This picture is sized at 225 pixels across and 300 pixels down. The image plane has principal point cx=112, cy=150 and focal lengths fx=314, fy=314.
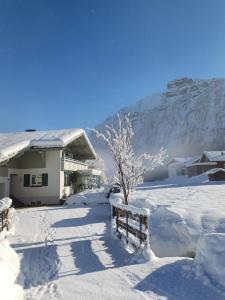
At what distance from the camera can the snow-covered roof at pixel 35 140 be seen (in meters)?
22.8

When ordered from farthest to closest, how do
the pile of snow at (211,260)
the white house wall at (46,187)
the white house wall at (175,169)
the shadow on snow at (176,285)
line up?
1. the white house wall at (175,169)
2. the white house wall at (46,187)
3. the pile of snow at (211,260)
4. the shadow on snow at (176,285)

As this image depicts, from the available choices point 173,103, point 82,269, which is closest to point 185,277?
point 82,269

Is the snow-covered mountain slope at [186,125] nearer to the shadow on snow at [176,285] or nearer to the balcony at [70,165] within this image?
the balcony at [70,165]

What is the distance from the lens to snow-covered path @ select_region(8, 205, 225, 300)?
5972 millimetres

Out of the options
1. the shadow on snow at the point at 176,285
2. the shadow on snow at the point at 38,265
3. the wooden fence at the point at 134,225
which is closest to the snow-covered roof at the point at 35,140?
the wooden fence at the point at 134,225

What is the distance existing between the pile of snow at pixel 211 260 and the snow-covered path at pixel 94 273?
0.29 m

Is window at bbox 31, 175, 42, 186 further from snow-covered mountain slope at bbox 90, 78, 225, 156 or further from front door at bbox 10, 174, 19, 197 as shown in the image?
snow-covered mountain slope at bbox 90, 78, 225, 156

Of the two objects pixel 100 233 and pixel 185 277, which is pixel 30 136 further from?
pixel 185 277

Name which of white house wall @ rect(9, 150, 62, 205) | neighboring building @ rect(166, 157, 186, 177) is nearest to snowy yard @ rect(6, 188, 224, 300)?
white house wall @ rect(9, 150, 62, 205)

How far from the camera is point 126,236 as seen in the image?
10.5 metres

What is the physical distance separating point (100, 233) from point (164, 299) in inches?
302

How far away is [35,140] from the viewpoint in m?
26.9

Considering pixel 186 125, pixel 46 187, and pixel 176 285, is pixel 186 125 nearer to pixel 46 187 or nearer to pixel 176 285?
pixel 46 187

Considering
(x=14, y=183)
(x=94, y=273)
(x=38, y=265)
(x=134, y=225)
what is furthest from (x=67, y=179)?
(x=94, y=273)
